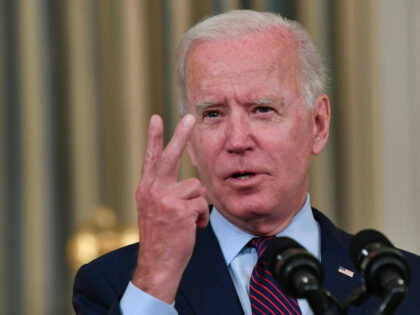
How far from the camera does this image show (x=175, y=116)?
2906 mm

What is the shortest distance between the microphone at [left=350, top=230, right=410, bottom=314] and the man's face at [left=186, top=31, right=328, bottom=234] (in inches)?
24.8

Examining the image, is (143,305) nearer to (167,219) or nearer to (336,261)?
(167,219)

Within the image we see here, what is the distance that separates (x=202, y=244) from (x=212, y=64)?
0.47 metres

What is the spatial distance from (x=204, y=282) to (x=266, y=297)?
0.52 feet

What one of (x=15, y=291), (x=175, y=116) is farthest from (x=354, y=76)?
(x=15, y=291)

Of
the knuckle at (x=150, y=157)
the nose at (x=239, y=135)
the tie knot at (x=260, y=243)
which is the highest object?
the knuckle at (x=150, y=157)

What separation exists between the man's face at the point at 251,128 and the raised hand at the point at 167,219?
0.31 m

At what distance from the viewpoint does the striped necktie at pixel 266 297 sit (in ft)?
5.72

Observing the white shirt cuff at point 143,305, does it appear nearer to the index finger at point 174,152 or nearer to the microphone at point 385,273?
the index finger at point 174,152

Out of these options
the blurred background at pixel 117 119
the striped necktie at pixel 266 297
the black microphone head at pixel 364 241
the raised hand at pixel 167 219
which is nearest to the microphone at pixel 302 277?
the black microphone head at pixel 364 241

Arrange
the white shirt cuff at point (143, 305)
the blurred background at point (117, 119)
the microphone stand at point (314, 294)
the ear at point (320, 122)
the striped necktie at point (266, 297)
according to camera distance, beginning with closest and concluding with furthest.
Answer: the microphone stand at point (314, 294)
the white shirt cuff at point (143, 305)
the striped necktie at point (266, 297)
the ear at point (320, 122)
the blurred background at point (117, 119)

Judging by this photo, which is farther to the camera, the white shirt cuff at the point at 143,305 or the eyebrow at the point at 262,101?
the eyebrow at the point at 262,101

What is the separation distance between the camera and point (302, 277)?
114 cm

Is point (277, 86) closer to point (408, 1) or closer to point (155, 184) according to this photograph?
point (155, 184)
